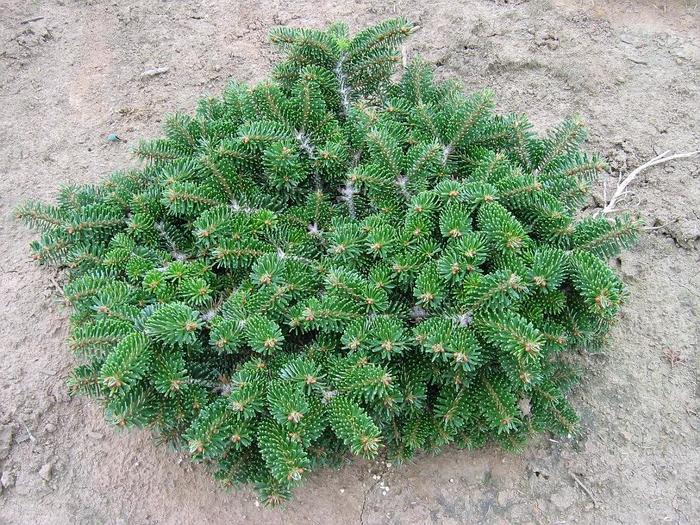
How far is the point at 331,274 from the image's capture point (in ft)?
6.77

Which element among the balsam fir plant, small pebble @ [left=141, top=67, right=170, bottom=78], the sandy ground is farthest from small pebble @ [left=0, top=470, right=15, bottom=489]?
small pebble @ [left=141, top=67, right=170, bottom=78]

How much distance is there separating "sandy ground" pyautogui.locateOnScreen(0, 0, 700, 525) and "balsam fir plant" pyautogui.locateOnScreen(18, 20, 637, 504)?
331 mm

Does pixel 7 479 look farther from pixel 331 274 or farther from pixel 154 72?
pixel 154 72

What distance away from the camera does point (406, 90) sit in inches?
112

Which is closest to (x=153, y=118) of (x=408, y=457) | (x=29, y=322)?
(x=29, y=322)

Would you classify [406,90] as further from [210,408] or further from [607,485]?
[607,485]

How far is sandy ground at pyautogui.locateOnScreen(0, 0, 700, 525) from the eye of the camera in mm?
2525

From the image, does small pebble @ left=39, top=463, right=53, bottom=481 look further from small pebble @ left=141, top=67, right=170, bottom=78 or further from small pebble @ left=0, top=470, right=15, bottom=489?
small pebble @ left=141, top=67, right=170, bottom=78

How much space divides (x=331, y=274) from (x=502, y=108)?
250 centimetres

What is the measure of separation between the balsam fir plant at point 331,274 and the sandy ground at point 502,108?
33cm

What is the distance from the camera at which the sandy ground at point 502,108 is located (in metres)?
2.53

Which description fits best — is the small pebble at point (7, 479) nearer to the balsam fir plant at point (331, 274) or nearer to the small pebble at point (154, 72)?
the balsam fir plant at point (331, 274)

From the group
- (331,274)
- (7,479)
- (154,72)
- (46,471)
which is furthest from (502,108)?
(7,479)

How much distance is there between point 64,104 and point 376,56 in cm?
274
